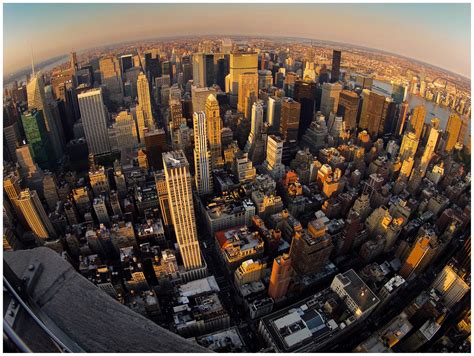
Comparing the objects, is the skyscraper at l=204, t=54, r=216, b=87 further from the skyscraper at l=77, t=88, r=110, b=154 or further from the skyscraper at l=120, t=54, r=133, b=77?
the skyscraper at l=77, t=88, r=110, b=154

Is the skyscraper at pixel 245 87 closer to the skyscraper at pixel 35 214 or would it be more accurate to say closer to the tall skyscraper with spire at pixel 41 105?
the tall skyscraper with spire at pixel 41 105

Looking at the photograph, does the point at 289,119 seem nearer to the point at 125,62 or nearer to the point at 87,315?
the point at 87,315

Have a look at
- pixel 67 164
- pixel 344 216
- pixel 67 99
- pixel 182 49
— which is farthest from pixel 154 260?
pixel 182 49

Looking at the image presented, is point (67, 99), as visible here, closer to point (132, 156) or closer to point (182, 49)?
point (132, 156)

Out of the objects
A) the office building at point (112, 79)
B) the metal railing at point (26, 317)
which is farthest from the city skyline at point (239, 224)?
the office building at point (112, 79)

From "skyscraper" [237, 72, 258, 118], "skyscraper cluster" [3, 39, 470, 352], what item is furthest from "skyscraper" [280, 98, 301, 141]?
"skyscraper" [237, 72, 258, 118]
